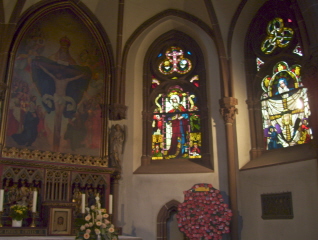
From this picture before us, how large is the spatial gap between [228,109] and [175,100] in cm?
208

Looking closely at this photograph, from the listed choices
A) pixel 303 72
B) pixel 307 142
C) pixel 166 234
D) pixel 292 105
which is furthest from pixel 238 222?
pixel 303 72

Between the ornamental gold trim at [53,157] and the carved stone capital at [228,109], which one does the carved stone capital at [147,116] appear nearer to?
the ornamental gold trim at [53,157]

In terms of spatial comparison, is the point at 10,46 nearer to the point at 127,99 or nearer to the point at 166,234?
the point at 127,99

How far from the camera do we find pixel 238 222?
1114 cm

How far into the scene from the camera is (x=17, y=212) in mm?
9312

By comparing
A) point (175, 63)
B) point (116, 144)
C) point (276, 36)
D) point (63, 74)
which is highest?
point (276, 36)

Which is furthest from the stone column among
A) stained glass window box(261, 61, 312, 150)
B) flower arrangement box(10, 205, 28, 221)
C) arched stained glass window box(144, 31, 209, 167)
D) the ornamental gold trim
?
flower arrangement box(10, 205, 28, 221)

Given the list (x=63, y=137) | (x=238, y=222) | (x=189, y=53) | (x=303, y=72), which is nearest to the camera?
(x=303, y=72)

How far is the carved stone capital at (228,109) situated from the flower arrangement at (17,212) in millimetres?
5879

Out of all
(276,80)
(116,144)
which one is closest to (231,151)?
(276,80)

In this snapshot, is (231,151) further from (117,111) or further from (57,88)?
(57,88)

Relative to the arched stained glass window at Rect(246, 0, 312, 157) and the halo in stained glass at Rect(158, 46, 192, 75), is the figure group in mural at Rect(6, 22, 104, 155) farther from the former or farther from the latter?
the arched stained glass window at Rect(246, 0, 312, 157)

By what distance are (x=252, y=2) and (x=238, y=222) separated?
6.43m

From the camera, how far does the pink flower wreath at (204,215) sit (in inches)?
395
